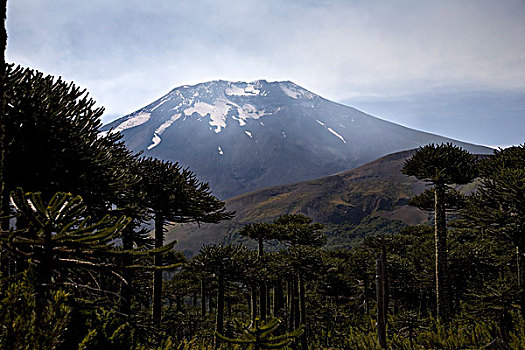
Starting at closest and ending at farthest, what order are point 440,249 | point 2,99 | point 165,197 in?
point 2,99 < point 165,197 < point 440,249

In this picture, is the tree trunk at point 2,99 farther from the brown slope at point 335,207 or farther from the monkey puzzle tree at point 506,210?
the brown slope at point 335,207

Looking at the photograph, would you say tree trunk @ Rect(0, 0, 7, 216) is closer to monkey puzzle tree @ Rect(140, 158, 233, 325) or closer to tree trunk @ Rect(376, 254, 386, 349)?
tree trunk @ Rect(376, 254, 386, 349)

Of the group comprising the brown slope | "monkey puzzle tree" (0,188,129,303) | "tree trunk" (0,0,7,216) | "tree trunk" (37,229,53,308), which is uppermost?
"tree trunk" (0,0,7,216)

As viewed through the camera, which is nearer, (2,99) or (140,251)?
(2,99)

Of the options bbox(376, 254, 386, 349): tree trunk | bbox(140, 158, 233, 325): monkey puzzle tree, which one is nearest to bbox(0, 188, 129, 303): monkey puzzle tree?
bbox(376, 254, 386, 349): tree trunk

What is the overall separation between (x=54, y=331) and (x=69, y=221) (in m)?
0.80

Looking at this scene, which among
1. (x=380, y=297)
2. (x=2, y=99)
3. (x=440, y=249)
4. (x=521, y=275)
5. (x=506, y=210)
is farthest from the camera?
(x=440, y=249)

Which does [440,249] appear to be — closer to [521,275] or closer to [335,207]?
[521,275]

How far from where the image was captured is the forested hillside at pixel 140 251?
2.46 meters

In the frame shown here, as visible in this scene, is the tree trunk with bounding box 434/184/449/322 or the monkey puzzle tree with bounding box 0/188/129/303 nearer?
the monkey puzzle tree with bounding box 0/188/129/303

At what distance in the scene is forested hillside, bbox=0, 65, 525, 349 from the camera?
2.46 meters

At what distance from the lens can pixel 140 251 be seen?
248 cm

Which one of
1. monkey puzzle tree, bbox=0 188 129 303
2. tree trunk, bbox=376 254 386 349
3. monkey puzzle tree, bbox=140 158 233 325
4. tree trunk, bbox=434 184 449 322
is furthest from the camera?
tree trunk, bbox=434 184 449 322

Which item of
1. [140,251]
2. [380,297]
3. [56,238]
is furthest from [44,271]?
[380,297]
